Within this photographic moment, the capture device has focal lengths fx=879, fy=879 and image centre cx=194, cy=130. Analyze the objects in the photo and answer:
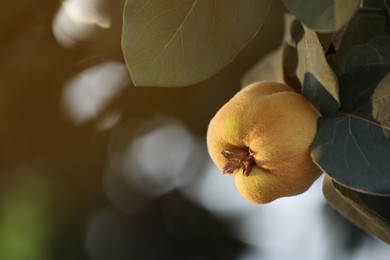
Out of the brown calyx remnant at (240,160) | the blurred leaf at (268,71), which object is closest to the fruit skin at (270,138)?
the brown calyx remnant at (240,160)

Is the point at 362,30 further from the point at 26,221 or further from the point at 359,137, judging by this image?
the point at 26,221

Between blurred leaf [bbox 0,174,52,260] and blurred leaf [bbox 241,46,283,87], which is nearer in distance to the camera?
blurred leaf [bbox 241,46,283,87]

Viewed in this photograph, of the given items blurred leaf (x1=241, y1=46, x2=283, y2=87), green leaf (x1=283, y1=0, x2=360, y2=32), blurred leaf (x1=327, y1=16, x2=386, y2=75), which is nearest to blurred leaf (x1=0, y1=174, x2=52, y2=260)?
blurred leaf (x1=241, y1=46, x2=283, y2=87)

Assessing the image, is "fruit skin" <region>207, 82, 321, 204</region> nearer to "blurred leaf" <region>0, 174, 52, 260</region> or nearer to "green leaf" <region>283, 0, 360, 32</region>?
"green leaf" <region>283, 0, 360, 32</region>

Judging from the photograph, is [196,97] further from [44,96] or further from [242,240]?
[242,240]

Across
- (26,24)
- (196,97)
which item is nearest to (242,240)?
(196,97)

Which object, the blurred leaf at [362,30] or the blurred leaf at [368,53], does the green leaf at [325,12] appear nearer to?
the blurred leaf at [368,53]
